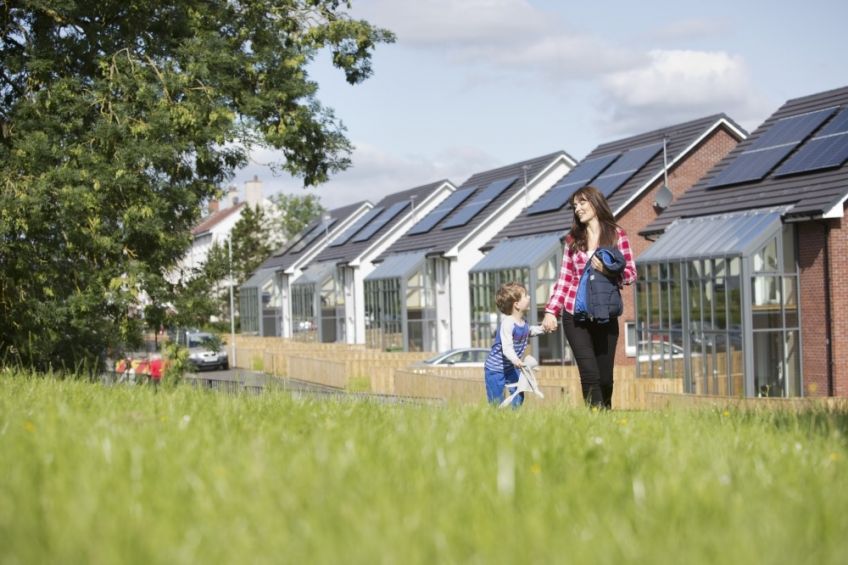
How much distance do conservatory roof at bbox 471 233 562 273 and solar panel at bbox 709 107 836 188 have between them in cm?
831

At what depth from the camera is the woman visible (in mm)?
9453

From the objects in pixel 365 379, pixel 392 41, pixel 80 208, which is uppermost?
pixel 392 41

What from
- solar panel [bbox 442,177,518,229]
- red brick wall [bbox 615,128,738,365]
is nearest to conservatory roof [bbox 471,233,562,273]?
red brick wall [bbox 615,128,738,365]

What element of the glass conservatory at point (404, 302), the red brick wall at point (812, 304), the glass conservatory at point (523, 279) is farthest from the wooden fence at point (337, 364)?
the red brick wall at point (812, 304)

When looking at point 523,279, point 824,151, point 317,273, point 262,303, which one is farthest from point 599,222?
point 262,303

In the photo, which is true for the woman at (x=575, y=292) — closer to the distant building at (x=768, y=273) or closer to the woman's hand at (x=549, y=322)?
the woman's hand at (x=549, y=322)

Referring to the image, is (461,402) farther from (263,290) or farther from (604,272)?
(263,290)

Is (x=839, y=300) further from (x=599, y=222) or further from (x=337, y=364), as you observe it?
(x=599, y=222)

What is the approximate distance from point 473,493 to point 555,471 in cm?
69

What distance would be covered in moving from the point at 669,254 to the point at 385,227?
103ft

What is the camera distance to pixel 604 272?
372 inches

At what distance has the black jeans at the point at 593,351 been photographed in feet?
30.9

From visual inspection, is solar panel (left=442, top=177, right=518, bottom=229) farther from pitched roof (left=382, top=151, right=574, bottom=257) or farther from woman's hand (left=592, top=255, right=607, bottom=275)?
woman's hand (left=592, top=255, right=607, bottom=275)

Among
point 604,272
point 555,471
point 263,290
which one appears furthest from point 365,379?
point 263,290
